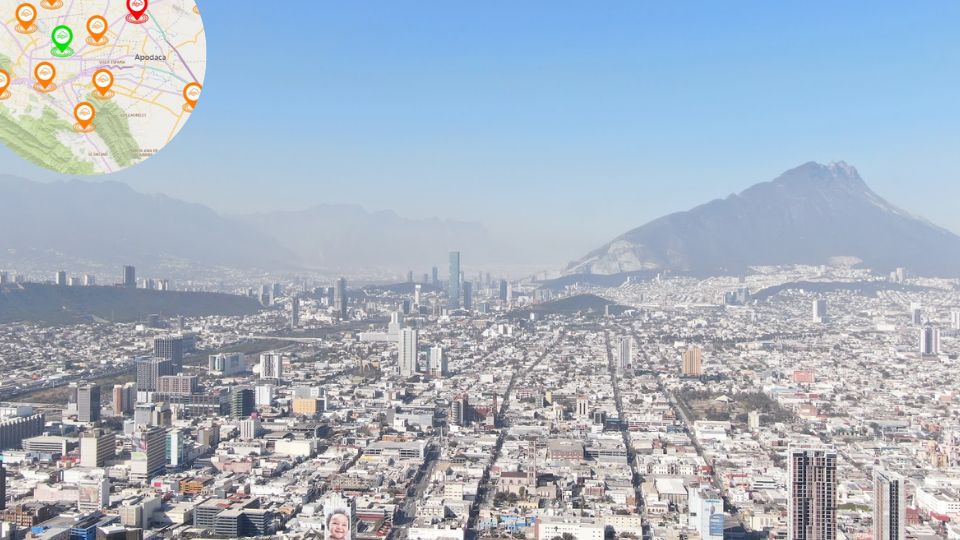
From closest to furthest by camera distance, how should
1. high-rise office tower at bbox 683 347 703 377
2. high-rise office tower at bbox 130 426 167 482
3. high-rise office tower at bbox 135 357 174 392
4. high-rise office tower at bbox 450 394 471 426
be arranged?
1. high-rise office tower at bbox 130 426 167 482
2. high-rise office tower at bbox 450 394 471 426
3. high-rise office tower at bbox 135 357 174 392
4. high-rise office tower at bbox 683 347 703 377

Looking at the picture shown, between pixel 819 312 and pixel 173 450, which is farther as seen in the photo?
pixel 819 312

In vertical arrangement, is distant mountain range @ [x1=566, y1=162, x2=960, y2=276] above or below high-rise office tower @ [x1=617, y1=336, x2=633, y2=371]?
above

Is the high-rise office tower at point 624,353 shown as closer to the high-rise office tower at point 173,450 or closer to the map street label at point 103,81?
the high-rise office tower at point 173,450

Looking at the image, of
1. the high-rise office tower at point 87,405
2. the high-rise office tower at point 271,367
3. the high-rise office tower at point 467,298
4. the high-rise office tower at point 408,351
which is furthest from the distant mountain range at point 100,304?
the high-rise office tower at point 87,405

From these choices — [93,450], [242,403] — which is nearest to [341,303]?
[242,403]

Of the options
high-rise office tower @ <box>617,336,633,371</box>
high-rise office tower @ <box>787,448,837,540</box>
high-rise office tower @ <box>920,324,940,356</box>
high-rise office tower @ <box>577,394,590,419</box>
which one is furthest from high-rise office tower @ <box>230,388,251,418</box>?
high-rise office tower @ <box>920,324,940,356</box>

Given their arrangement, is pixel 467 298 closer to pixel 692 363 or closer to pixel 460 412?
pixel 692 363

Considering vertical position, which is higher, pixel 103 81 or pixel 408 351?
pixel 103 81

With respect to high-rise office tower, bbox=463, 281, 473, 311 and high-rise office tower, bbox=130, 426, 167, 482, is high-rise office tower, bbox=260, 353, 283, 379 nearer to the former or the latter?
high-rise office tower, bbox=130, 426, 167, 482
